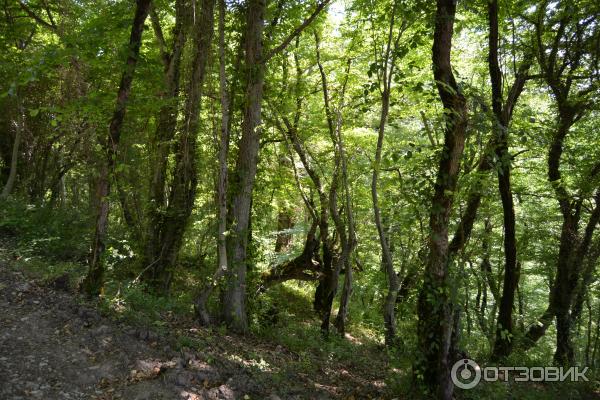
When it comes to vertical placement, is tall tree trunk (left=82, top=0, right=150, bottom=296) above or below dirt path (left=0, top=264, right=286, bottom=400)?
above

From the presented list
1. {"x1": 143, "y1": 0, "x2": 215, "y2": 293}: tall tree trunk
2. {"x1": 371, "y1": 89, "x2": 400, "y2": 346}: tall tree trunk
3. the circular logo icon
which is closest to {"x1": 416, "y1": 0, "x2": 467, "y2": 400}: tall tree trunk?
the circular logo icon

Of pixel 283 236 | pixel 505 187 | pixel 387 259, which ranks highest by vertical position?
pixel 505 187

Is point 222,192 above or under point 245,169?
under

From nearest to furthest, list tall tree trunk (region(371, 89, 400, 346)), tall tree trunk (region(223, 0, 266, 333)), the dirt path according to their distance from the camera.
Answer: the dirt path
tall tree trunk (region(223, 0, 266, 333))
tall tree trunk (region(371, 89, 400, 346))

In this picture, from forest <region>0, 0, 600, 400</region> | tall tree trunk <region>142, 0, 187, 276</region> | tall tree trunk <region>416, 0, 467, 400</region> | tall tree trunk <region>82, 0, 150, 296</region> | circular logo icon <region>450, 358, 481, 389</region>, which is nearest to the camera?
tall tree trunk <region>416, 0, 467, 400</region>

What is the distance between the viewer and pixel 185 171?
23.2 feet

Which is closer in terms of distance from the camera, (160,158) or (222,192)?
(222,192)

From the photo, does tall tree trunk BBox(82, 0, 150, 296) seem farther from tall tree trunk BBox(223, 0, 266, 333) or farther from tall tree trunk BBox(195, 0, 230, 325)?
tall tree trunk BBox(223, 0, 266, 333)

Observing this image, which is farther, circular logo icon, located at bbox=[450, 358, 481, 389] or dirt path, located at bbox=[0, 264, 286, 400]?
circular logo icon, located at bbox=[450, 358, 481, 389]

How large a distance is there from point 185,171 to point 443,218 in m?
4.29

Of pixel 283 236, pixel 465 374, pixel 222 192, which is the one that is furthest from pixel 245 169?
pixel 283 236

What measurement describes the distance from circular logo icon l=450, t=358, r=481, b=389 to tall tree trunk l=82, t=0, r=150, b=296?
501 cm

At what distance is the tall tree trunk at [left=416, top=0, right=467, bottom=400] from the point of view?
4.81 meters

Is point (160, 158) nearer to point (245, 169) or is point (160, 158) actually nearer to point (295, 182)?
point (245, 169)
